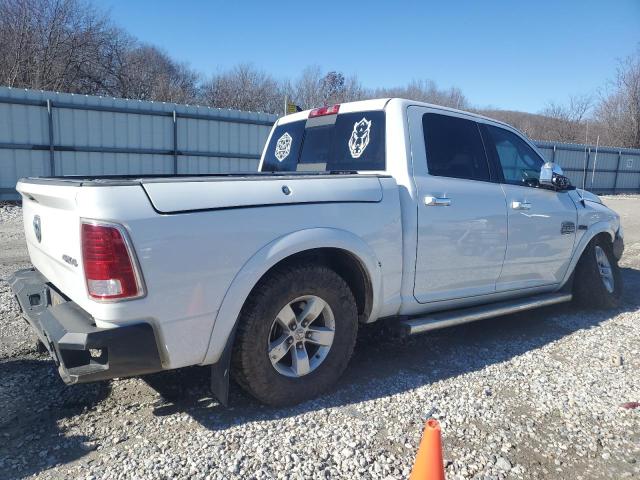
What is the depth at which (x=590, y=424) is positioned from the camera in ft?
10.3

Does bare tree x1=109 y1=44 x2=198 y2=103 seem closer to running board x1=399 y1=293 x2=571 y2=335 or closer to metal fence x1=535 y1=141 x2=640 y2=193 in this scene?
metal fence x1=535 y1=141 x2=640 y2=193

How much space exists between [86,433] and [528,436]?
100 inches

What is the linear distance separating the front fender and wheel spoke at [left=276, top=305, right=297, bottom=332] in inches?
11.8

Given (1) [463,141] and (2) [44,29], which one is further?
(2) [44,29]

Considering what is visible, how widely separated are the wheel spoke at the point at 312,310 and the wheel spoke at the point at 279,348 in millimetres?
156

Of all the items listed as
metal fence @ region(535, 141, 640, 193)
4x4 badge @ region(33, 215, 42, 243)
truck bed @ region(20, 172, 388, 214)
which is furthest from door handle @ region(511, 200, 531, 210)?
metal fence @ region(535, 141, 640, 193)

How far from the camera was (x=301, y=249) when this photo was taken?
3.02 m

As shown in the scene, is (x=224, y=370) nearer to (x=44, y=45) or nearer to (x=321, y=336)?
(x=321, y=336)

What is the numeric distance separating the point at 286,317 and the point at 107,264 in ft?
3.66

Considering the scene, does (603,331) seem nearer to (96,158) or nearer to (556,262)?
(556,262)

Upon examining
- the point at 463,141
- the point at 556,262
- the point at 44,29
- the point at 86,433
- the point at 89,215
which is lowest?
the point at 86,433

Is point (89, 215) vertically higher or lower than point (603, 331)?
higher

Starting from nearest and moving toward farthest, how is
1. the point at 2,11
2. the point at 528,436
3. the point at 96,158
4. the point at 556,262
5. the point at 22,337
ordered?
the point at 528,436 → the point at 22,337 → the point at 556,262 → the point at 96,158 → the point at 2,11

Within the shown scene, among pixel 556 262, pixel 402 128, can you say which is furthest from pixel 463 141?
pixel 556 262
